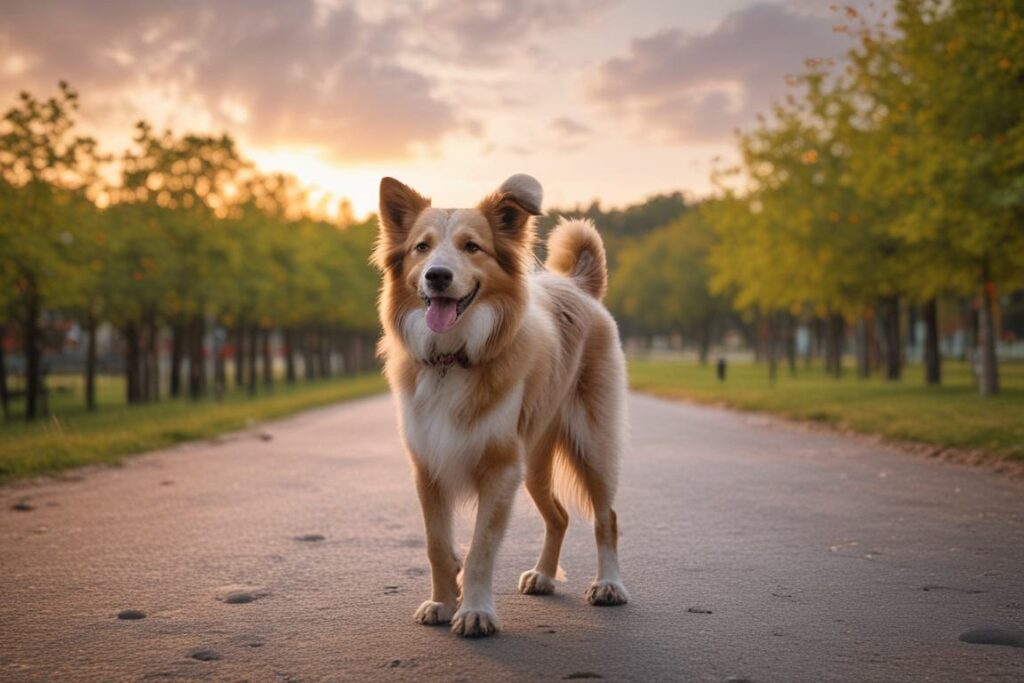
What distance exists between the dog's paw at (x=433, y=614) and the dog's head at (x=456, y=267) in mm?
1292

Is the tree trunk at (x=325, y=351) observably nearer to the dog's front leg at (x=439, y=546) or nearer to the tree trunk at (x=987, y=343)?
the tree trunk at (x=987, y=343)

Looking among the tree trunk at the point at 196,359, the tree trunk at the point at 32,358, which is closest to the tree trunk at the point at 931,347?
the tree trunk at the point at 196,359

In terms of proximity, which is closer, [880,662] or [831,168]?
[880,662]

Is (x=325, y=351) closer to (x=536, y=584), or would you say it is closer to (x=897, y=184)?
(x=897, y=184)

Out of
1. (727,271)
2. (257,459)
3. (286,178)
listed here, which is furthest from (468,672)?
(286,178)

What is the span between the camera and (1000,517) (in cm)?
812

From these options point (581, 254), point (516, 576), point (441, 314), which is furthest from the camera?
point (581, 254)

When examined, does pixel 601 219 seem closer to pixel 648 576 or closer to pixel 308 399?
pixel 308 399

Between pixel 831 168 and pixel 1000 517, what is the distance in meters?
25.4

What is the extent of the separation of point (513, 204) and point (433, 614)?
221 centimetres

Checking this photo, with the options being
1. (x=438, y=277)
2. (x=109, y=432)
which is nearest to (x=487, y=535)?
(x=438, y=277)

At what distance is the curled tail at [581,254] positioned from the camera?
670 cm

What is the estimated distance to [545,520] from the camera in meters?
5.96

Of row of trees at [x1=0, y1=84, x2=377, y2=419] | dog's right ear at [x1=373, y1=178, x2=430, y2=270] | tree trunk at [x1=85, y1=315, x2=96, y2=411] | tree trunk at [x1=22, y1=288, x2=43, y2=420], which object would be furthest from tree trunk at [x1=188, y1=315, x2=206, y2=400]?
dog's right ear at [x1=373, y1=178, x2=430, y2=270]
